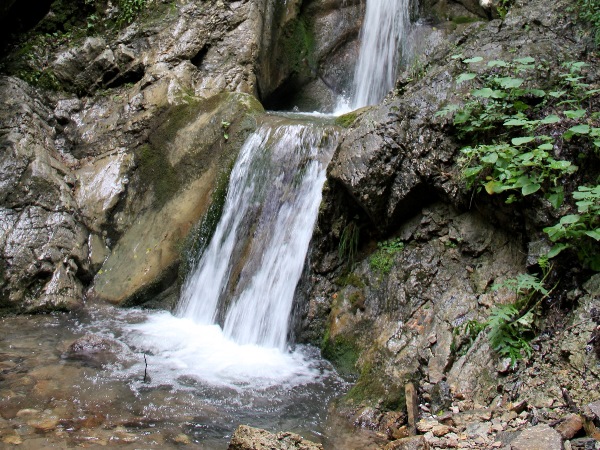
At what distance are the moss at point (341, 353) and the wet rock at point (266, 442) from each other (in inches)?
61.0

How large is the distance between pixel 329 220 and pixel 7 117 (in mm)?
4916

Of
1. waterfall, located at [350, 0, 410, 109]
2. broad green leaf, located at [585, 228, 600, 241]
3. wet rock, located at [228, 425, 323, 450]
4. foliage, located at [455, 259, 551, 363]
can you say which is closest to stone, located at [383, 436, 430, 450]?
wet rock, located at [228, 425, 323, 450]

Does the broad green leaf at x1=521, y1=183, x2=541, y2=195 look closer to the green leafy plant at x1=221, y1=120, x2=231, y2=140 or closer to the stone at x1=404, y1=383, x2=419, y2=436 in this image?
the stone at x1=404, y1=383, x2=419, y2=436

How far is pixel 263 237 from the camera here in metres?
5.90

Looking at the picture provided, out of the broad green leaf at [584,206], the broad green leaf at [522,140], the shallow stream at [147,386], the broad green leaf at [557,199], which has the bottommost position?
the shallow stream at [147,386]

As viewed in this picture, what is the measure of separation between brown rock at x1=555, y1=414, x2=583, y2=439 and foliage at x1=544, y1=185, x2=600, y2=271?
3.54 feet

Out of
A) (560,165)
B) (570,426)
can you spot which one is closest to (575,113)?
(560,165)

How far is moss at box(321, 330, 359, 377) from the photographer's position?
4.61 m

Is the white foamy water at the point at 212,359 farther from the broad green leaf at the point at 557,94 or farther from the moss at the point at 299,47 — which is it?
the moss at the point at 299,47

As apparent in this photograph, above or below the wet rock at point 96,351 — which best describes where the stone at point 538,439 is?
above

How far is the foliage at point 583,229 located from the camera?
341cm

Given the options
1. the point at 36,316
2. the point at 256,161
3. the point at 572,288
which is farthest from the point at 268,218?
the point at 572,288

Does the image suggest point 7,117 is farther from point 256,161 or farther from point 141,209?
→ point 256,161

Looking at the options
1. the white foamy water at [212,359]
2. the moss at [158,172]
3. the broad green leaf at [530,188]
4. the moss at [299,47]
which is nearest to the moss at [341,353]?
the white foamy water at [212,359]
